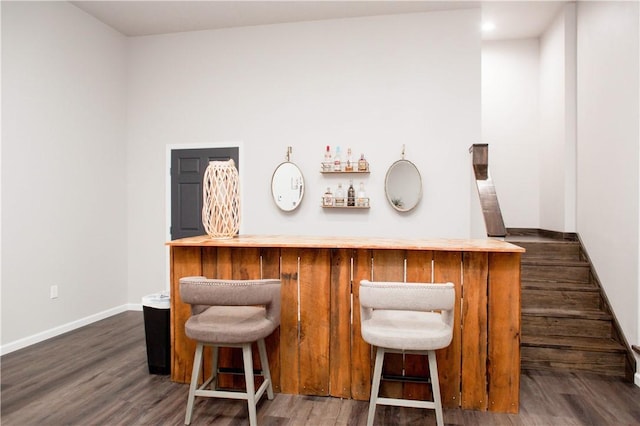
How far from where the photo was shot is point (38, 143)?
376 centimetres

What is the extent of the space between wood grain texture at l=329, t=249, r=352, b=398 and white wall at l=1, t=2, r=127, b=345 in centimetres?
296

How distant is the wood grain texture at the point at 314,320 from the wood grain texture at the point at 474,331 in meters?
0.86

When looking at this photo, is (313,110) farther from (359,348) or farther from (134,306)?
(134,306)

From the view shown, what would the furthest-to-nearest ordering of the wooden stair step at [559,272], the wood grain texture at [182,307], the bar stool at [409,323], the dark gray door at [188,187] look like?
the dark gray door at [188,187], the wooden stair step at [559,272], the wood grain texture at [182,307], the bar stool at [409,323]

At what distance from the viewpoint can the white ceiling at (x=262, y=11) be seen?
418 cm

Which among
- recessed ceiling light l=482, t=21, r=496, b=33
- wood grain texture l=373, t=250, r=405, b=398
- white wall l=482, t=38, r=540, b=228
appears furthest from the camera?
white wall l=482, t=38, r=540, b=228

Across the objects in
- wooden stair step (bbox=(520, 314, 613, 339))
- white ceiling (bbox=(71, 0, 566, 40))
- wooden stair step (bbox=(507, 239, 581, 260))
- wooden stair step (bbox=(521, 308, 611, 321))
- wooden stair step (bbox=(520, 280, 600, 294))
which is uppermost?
white ceiling (bbox=(71, 0, 566, 40))

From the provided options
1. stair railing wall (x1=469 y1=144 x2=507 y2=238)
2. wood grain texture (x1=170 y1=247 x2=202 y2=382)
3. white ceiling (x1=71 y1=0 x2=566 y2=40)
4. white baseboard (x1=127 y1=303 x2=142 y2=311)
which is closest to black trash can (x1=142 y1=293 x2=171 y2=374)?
wood grain texture (x1=170 y1=247 x2=202 y2=382)

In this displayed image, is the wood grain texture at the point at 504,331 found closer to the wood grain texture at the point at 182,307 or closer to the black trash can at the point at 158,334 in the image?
the wood grain texture at the point at 182,307

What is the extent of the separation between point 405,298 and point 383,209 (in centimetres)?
258

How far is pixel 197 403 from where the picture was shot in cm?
250

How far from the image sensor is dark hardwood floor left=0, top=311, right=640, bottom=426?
2.31 m

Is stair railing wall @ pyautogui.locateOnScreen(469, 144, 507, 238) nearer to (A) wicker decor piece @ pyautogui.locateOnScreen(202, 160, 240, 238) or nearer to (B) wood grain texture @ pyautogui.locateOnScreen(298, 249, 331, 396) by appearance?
(B) wood grain texture @ pyautogui.locateOnScreen(298, 249, 331, 396)

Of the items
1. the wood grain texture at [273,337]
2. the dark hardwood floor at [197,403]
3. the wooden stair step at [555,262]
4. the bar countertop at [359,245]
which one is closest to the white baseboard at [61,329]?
the dark hardwood floor at [197,403]
